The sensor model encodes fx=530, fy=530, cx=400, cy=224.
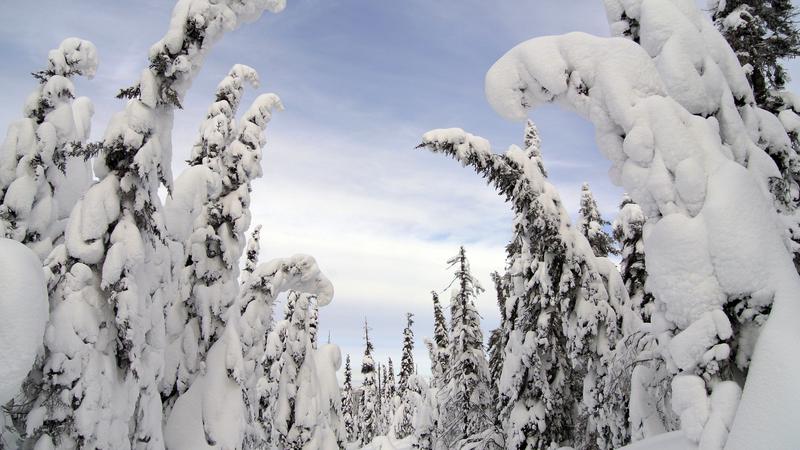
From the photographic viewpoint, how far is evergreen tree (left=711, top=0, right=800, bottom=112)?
860 cm

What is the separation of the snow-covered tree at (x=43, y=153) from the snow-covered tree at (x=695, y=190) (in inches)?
379

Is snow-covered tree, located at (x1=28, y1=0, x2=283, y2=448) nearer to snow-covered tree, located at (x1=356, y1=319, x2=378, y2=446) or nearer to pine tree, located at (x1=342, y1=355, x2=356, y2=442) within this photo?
snow-covered tree, located at (x1=356, y1=319, x2=378, y2=446)

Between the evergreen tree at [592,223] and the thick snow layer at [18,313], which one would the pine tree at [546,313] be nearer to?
the thick snow layer at [18,313]

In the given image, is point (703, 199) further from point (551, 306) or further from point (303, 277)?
point (303, 277)

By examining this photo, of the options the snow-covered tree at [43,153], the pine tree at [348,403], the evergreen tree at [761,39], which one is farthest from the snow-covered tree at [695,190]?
the pine tree at [348,403]

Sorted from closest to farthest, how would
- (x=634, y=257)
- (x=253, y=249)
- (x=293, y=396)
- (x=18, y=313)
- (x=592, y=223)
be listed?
(x=18, y=313)
(x=634, y=257)
(x=293, y=396)
(x=592, y=223)
(x=253, y=249)

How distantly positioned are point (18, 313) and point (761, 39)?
11.2 metres

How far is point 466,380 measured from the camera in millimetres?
19203

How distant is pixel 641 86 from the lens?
182 inches

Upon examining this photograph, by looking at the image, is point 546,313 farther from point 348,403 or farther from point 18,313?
point 348,403

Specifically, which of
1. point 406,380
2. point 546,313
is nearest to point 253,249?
point 546,313

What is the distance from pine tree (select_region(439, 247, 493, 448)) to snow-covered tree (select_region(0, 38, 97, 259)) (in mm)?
8834

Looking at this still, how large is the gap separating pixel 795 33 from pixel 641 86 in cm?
658

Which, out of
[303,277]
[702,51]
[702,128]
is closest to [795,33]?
[702,51]
